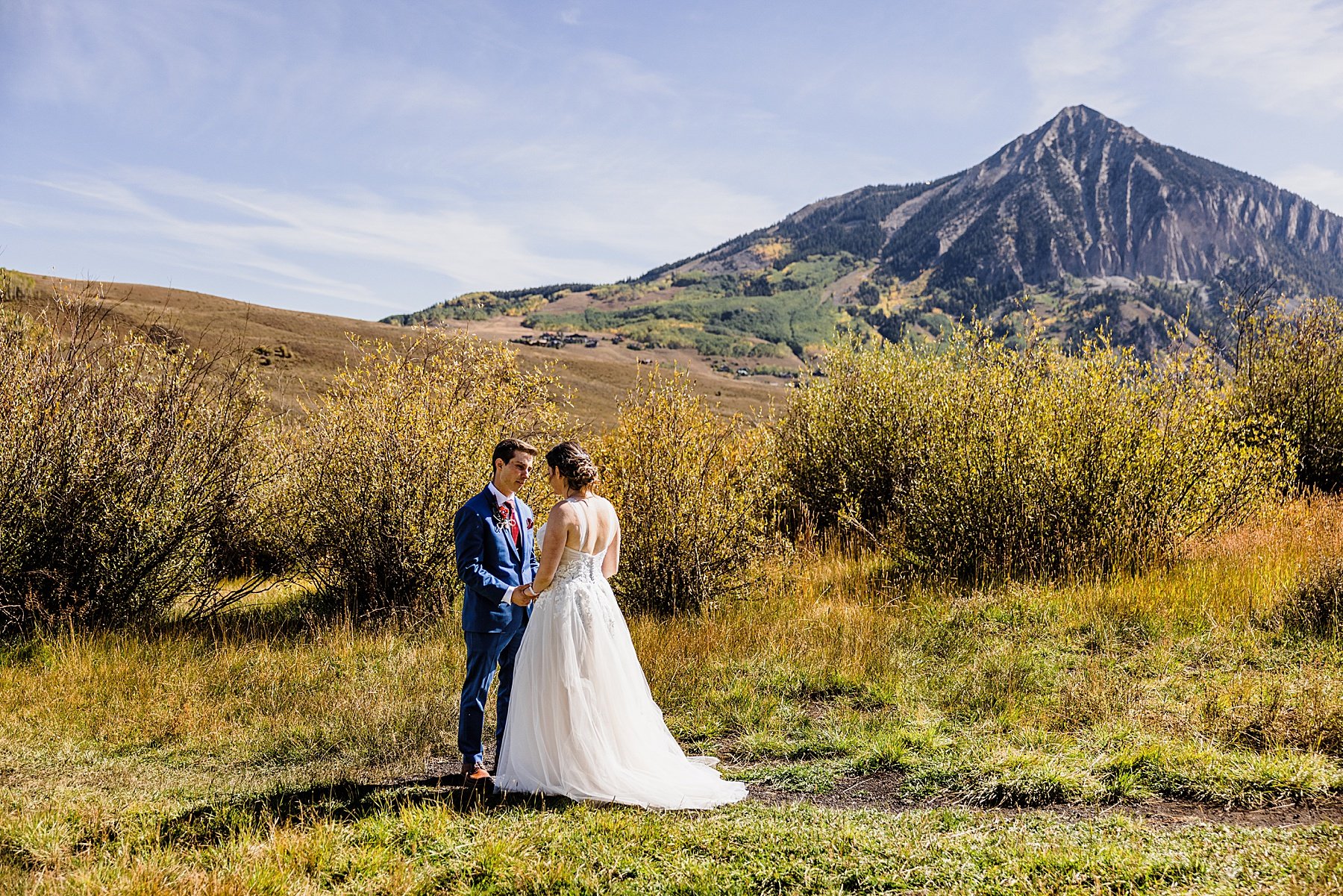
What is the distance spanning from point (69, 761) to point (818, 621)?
721 centimetres

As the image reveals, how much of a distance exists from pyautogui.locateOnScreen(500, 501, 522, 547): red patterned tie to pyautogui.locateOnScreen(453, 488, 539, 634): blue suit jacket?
0.04m

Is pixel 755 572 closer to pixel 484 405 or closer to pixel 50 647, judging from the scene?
pixel 484 405

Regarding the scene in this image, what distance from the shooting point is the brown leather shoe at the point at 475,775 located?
214 inches

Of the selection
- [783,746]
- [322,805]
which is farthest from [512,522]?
[783,746]

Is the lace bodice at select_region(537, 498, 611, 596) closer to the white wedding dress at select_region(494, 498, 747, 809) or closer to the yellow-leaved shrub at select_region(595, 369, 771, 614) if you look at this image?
the white wedding dress at select_region(494, 498, 747, 809)

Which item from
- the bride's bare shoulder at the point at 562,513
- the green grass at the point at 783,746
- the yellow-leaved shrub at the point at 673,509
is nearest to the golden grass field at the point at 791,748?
the green grass at the point at 783,746

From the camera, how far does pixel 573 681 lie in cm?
532

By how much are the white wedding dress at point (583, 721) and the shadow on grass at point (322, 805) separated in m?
0.16

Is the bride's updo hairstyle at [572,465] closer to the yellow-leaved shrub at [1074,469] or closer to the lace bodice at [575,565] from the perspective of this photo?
the lace bodice at [575,565]

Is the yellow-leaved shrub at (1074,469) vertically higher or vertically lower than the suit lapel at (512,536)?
higher

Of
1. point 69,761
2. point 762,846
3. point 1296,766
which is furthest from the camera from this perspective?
point 69,761

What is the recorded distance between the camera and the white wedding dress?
5211 mm

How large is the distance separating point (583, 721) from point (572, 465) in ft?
5.61

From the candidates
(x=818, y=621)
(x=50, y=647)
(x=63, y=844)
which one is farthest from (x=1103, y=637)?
(x=50, y=647)
